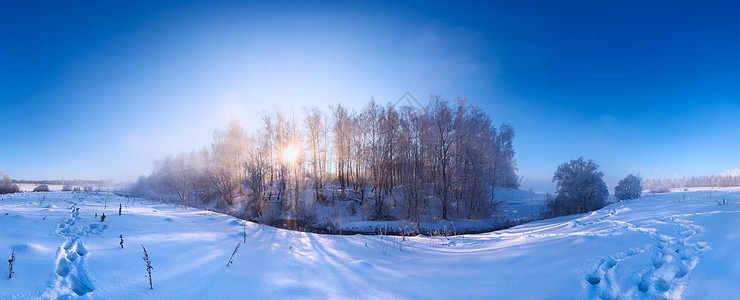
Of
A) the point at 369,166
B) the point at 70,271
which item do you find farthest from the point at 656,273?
the point at 369,166

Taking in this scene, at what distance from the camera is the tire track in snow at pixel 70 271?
2746mm

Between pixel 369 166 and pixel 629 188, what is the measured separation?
26326mm

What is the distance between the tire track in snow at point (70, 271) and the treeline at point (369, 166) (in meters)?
16.9

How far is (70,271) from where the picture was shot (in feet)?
10.4

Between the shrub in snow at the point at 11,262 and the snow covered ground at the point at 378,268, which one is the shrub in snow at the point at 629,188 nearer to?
the snow covered ground at the point at 378,268

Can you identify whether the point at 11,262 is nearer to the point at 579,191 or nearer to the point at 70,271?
the point at 70,271

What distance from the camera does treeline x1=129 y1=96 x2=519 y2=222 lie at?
2152cm

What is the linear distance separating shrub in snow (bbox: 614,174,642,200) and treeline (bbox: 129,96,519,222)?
40.5 feet

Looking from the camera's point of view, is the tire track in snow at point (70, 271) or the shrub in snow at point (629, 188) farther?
the shrub in snow at point (629, 188)

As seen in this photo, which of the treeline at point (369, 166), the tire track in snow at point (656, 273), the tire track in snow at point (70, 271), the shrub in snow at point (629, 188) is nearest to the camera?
the tire track in snow at point (70, 271)

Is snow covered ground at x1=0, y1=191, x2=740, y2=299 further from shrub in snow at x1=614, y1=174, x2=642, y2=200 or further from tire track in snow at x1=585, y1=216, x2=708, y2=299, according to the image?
shrub in snow at x1=614, y1=174, x2=642, y2=200

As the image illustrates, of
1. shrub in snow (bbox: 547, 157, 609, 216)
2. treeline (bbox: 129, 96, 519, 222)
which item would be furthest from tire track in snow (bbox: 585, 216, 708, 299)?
shrub in snow (bbox: 547, 157, 609, 216)

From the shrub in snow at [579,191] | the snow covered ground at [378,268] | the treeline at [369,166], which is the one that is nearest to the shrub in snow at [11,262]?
the snow covered ground at [378,268]

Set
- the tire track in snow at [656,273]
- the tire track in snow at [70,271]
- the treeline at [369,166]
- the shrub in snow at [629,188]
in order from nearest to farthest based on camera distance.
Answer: the tire track in snow at [70,271] < the tire track in snow at [656,273] < the treeline at [369,166] < the shrub in snow at [629,188]
